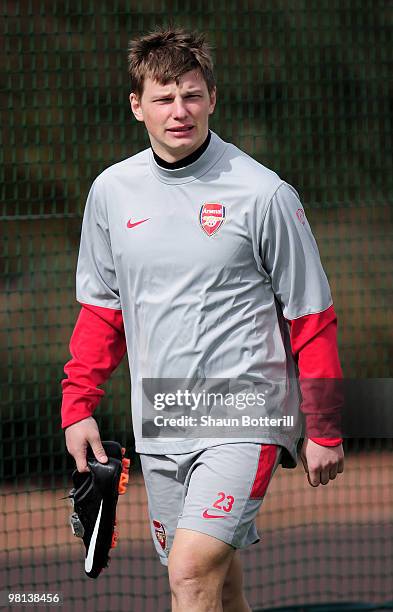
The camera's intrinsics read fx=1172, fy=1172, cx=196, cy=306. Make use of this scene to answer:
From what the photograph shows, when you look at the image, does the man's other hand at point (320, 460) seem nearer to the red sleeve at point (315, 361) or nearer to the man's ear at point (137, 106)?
the red sleeve at point (315, 361)

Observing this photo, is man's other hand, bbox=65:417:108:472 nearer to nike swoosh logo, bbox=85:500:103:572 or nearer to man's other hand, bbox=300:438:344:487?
nike swoosh logo, bbox=85:500:103:572

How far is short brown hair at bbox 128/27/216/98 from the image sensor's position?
3.43 m

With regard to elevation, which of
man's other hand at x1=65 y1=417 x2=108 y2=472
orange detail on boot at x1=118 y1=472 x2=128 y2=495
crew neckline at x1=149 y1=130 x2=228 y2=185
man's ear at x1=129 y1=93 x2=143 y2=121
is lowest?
orange detail on boot at x1=118 y1=472 x2=128 y2=495

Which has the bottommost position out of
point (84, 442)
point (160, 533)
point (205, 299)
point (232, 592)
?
point (232, 592)

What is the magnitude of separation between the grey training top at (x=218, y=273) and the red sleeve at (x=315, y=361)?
1.6 inches

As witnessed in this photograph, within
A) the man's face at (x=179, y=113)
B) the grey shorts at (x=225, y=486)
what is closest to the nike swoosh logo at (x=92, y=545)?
the grey shorts at (x=225, y=486)

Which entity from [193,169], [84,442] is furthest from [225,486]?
[193,169]

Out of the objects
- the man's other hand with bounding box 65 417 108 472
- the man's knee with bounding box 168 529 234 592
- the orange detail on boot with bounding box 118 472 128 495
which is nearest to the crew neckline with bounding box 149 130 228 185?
the man's other hand with bounding box 65 417 108 472

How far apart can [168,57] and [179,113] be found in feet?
0.60

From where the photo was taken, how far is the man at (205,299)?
10.9ft

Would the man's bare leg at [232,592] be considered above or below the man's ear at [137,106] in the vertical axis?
below

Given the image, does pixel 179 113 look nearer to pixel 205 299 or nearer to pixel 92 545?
pixel 205 299

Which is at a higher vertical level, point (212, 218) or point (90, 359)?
point (212, 218)

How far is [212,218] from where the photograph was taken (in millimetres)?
3373
